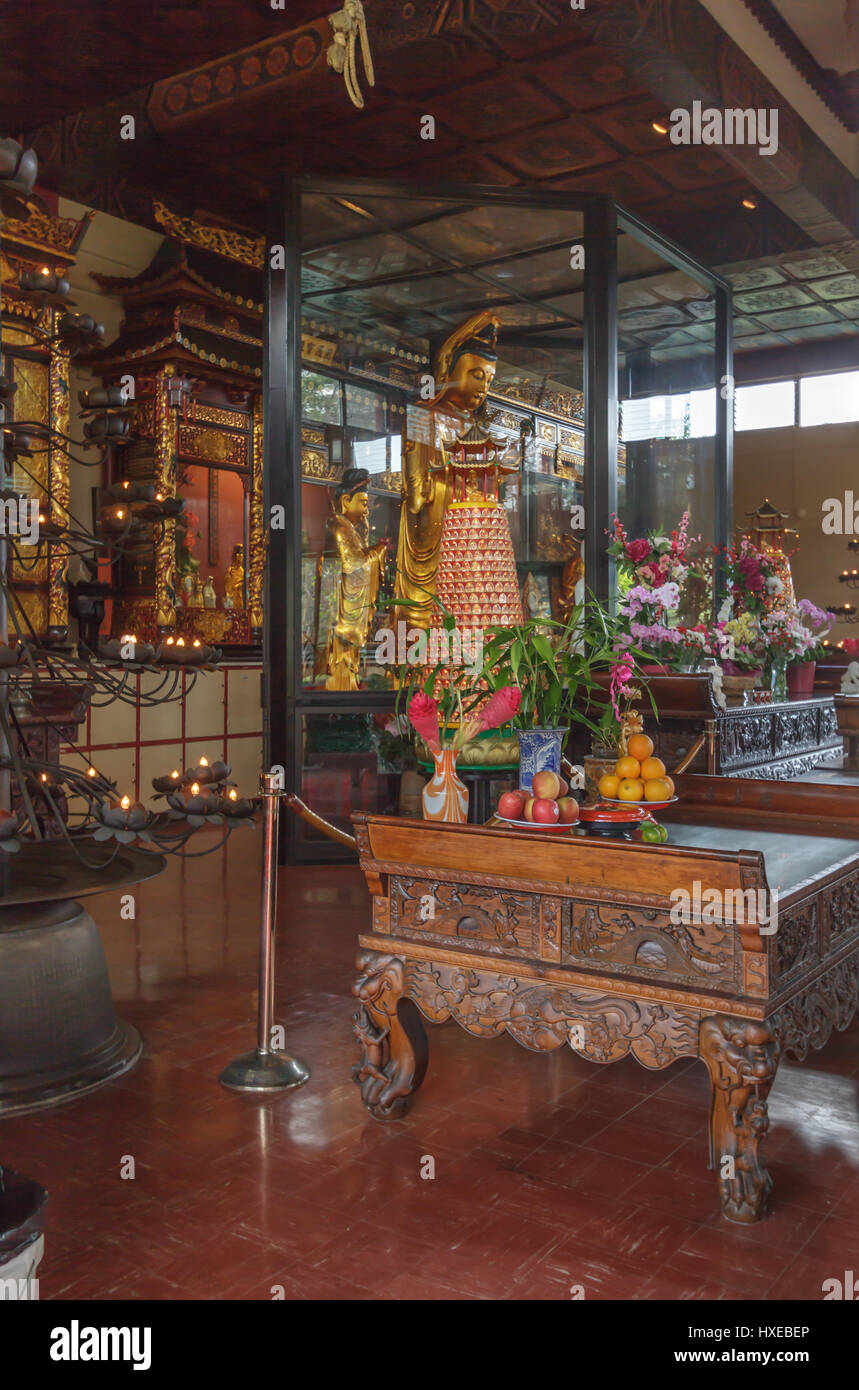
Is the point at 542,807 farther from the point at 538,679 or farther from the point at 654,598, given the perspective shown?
Answer: the point at 654,598

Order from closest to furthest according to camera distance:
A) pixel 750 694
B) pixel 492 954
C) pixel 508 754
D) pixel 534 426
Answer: pixel 492 954, pixel 508 754, pixel 750 694, pixel 534 426

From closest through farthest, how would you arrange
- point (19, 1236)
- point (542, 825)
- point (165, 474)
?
point (19, 1236)
point (542, 825)
point (165, 474)

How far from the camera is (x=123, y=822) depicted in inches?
104

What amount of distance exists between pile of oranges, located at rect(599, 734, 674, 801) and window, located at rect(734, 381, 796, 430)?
9.54 metres

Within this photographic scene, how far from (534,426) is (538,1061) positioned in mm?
3774

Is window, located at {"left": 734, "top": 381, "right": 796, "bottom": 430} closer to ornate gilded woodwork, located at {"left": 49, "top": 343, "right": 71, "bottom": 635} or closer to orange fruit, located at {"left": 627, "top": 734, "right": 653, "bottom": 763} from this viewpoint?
ornate gilded woodwork, located at {"left": 49, "top": 343, "right": 71, "bottom": 635}

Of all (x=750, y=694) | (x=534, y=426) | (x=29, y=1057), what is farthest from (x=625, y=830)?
(x=534, y=426)

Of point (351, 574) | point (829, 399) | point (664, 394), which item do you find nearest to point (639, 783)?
point (351, 574)

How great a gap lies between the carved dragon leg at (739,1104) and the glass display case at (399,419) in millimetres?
3823

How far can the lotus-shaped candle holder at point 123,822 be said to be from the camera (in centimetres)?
262

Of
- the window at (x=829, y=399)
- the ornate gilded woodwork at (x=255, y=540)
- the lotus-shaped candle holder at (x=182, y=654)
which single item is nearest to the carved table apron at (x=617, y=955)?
the lotus-shaped candle holder at (x=182, y=654)

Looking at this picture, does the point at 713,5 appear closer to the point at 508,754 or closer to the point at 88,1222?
the point at 508,754

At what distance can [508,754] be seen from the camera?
14.2ft

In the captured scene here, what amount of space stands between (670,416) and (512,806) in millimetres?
4847
